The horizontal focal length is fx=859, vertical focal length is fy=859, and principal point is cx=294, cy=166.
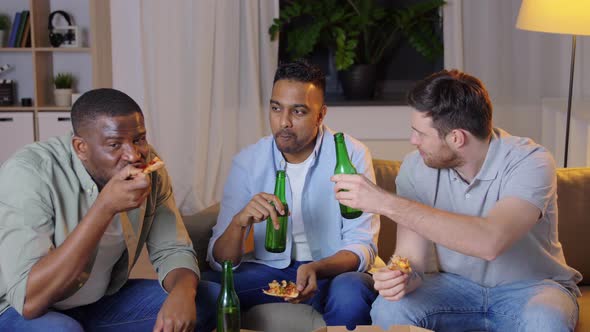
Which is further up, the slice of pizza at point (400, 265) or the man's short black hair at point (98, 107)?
the man's short black hair at point (98, 107)

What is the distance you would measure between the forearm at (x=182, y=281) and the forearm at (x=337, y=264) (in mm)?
365

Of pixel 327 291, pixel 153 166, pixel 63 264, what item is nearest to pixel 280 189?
pixel 327 291

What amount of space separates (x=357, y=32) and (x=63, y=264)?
333 centimetres

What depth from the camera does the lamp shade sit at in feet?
11.9

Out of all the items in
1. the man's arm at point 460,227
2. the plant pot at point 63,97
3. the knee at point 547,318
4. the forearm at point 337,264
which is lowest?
the knee at point 547,318

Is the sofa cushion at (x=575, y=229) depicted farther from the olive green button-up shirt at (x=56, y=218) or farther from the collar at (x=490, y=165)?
the olive green button-up shirt at (x=56, y=218)

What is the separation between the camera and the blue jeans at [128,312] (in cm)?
218

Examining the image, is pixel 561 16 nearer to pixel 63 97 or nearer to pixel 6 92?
pixel 63 97

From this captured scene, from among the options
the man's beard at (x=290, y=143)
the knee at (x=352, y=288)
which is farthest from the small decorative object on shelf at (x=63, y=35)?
the knee at (x=352, y=288)

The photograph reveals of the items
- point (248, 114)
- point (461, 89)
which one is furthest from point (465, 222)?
point (248, 114)

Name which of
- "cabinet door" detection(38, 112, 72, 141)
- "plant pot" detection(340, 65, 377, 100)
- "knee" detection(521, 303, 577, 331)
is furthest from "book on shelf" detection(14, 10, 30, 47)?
"knee" detection(521, 303, 577, 331)

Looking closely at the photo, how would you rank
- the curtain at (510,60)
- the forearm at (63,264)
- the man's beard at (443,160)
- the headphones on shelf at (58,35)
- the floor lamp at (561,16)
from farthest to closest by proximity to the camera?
the headphones on shelf at (58,35), the curtain at (510,60), the floor lamp at (561,16), the man's beard at (443,160), the forearm at (63,264)

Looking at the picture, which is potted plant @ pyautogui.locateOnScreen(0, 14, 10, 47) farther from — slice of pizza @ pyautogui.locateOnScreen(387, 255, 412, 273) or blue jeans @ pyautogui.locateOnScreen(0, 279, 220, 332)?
slice of pizza @ pyautogui.locateOnScreen(387, 255, 412, 273)

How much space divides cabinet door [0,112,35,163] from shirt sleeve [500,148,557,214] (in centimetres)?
365
